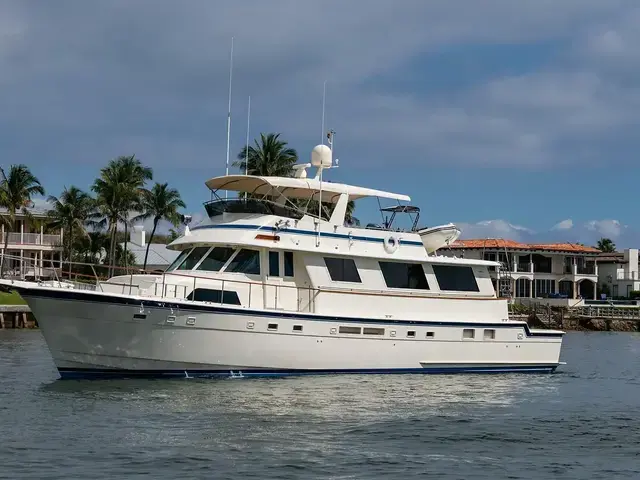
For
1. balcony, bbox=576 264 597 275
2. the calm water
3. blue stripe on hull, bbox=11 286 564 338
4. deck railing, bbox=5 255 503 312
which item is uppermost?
balcony, bbox=576 264 597 275

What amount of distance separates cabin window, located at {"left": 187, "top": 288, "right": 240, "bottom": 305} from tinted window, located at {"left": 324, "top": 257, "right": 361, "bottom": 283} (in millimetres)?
2642

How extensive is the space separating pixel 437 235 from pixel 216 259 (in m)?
6.13

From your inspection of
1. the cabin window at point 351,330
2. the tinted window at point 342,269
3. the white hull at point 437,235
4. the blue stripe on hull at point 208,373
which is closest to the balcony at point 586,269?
the white hull at point 437,235

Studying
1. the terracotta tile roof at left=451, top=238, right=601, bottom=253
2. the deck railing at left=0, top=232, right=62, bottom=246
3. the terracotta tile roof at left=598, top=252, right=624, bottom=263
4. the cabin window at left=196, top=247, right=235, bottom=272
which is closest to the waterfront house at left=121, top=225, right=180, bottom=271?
the deck railing at left=0, top=232, right=62, bottom=246

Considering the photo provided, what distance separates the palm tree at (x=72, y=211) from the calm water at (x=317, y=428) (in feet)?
119

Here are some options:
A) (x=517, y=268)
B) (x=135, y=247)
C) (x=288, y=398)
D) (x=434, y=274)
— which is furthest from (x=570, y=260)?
(x=288, y=398)

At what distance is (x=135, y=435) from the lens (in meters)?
13.6

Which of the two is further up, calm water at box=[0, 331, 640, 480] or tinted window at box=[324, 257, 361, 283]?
tinted window at box=[324, 257, 361, 283]

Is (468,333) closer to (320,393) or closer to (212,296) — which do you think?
(320,393)

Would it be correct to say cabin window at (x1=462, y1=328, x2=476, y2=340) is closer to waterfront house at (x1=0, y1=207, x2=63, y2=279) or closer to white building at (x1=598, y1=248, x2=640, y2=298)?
waterfront house at (x1=0, y1=207, x2=63, y2=279)

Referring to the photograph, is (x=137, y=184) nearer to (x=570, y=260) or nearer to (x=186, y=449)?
(x=570, y=260)

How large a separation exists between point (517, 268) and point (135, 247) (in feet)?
97.1

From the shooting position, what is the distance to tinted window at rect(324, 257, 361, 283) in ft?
69.5

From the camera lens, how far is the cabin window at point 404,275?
861 inches
